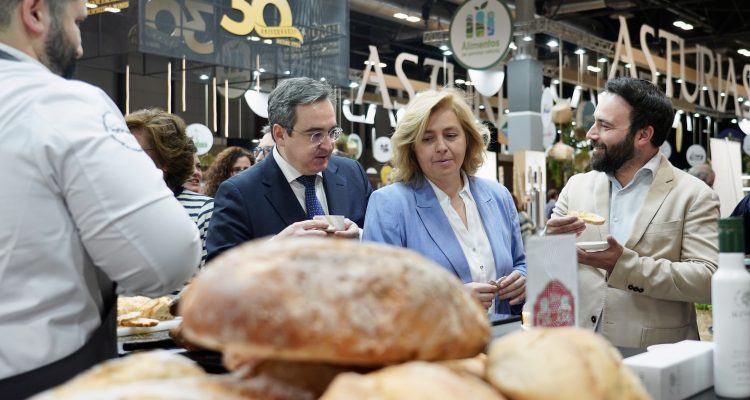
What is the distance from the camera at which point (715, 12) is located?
19.0 metres

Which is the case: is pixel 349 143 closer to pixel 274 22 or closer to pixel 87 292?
pixel 274 22

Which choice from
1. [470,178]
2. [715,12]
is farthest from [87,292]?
[715,12]

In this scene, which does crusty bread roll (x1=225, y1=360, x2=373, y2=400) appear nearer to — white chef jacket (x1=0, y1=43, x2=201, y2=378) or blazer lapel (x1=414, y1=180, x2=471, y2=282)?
white chef jacket (x1=0, y1=43, x2=201, y2=378)

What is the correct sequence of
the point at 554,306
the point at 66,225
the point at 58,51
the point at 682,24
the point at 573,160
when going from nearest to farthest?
the point at 554,306 < the point at 66,225 < the point at 58,51 < the point at 573,160 < the point at 682,24

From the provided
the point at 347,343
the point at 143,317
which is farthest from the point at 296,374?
the point at 143,317

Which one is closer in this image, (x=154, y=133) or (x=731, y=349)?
(x=731, y=349)

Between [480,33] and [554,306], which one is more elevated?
[480,33]

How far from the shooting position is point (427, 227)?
2.92 meters

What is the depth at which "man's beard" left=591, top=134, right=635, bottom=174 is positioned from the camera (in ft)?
10.3

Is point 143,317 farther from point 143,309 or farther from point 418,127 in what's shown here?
point 418,127

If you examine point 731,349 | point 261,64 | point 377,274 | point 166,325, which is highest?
point 261,64

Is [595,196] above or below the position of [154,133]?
below

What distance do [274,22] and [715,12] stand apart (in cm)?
1483

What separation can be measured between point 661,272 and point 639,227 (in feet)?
0.79
